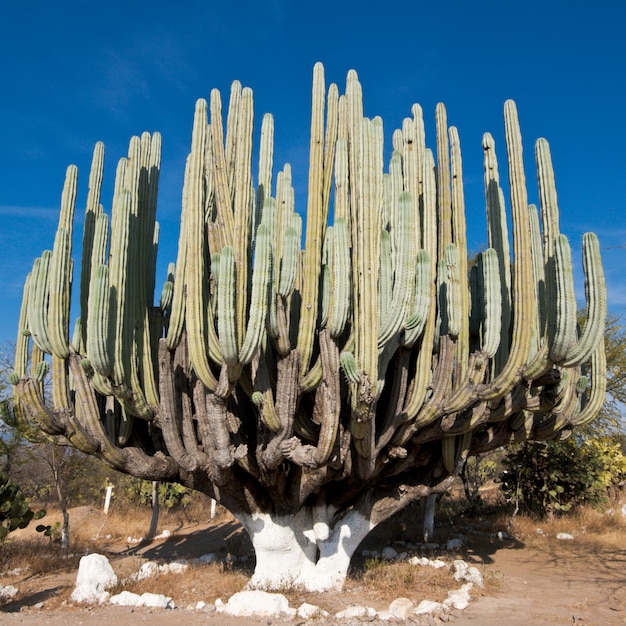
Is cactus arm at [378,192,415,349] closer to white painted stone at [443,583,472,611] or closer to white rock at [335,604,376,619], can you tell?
white rock at [335,604,376,619]

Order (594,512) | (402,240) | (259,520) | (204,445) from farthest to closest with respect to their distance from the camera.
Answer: (594,512) < (259,520) < (204,445) < (402,240)

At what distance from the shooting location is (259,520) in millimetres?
7695

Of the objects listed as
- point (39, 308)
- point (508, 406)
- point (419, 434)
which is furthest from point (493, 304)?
point (39, 308)

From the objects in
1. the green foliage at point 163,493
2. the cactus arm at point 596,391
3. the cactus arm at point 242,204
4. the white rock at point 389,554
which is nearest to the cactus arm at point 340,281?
the cactus arm at point 242,204

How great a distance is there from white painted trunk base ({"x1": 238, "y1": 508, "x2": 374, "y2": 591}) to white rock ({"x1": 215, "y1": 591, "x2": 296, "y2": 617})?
1.08 metres

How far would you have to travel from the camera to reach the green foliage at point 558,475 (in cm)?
1197

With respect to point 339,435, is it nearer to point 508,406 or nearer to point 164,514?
point 508,406

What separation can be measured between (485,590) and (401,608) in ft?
5.39

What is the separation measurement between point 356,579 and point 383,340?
12.4 feet

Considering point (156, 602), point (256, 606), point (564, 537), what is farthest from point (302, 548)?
point (564, 537)

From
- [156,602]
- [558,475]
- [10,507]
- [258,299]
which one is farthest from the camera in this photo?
[558,475]

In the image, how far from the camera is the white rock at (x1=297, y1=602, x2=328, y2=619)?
5885mm

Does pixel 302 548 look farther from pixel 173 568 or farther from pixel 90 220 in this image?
pixel 90 220

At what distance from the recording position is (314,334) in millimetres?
6730
